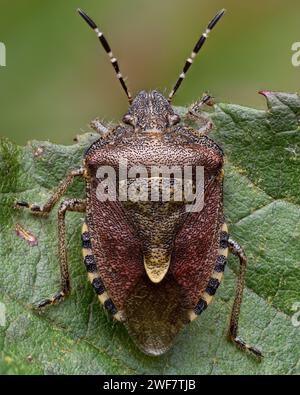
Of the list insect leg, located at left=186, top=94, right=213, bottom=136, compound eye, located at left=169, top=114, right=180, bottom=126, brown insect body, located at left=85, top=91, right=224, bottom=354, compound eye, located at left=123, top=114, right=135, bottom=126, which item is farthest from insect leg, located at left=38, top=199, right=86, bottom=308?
insect leg, located at left=186, top=94, right=213, bottom=136

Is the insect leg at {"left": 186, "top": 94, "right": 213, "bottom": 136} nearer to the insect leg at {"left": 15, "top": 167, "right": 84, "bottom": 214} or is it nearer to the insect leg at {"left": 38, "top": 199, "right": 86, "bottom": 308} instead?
the insect leg at {"left": 15, "top": 167, "right": 84, "bottom": 214}

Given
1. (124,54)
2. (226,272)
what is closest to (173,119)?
(226,272)

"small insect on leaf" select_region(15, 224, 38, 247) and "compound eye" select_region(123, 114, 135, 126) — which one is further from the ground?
"compound eye" select_region(123, 114, 135, 126)

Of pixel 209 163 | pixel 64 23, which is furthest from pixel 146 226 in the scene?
pixel 64 23

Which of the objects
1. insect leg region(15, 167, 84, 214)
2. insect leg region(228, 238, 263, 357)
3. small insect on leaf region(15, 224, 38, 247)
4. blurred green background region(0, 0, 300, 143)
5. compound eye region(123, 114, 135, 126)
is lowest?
insect leg region(228, 238, 263, 357)

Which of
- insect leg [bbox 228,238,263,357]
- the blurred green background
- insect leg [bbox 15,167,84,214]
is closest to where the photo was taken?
insect leg [bbox 228,238,263,357]

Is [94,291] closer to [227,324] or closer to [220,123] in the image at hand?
[227,324]

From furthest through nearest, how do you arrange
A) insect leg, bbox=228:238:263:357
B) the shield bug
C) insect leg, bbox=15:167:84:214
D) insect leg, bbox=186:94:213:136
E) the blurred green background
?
the blurred green background → insect leg, bbox=186:94:213:136 → insect leg, bbox=15:167:84:214 → insect leg, bbox=228:238:263:357 → the shield bug
